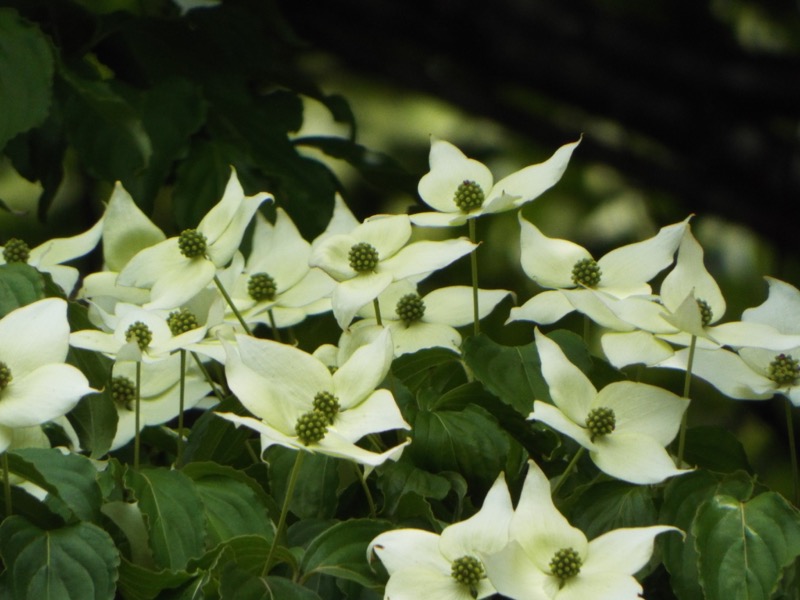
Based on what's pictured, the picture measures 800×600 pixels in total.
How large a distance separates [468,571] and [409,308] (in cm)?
23

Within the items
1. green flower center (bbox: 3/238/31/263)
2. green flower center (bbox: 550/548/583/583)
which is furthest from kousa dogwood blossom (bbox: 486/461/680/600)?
green flower center (bbox: 3/238/31/263)

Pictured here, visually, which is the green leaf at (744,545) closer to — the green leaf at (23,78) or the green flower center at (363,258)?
the green flower center at (363,258)

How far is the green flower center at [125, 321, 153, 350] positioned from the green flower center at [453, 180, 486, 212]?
7.3 inches

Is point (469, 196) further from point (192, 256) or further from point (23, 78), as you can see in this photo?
point (23, 78)

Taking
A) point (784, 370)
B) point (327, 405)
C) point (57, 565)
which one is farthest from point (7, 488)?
point (784, 370)

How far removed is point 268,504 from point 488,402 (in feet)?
0.42

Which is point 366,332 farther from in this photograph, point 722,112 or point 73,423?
point 722,112

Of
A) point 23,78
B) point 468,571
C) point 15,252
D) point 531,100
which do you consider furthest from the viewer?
point 531,100

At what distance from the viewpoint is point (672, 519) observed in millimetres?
653

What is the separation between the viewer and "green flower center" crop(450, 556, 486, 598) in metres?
0.59

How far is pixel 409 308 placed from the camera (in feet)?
2.60

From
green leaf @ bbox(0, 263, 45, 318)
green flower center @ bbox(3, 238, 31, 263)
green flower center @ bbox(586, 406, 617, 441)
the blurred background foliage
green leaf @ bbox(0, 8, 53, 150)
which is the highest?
green flower center @ bbox(586, 406, 617, 441)

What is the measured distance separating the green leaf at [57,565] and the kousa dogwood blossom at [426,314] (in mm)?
220

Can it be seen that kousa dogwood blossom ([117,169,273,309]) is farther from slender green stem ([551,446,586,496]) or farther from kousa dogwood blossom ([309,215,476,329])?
slender green stem ([551,446,586,496])
